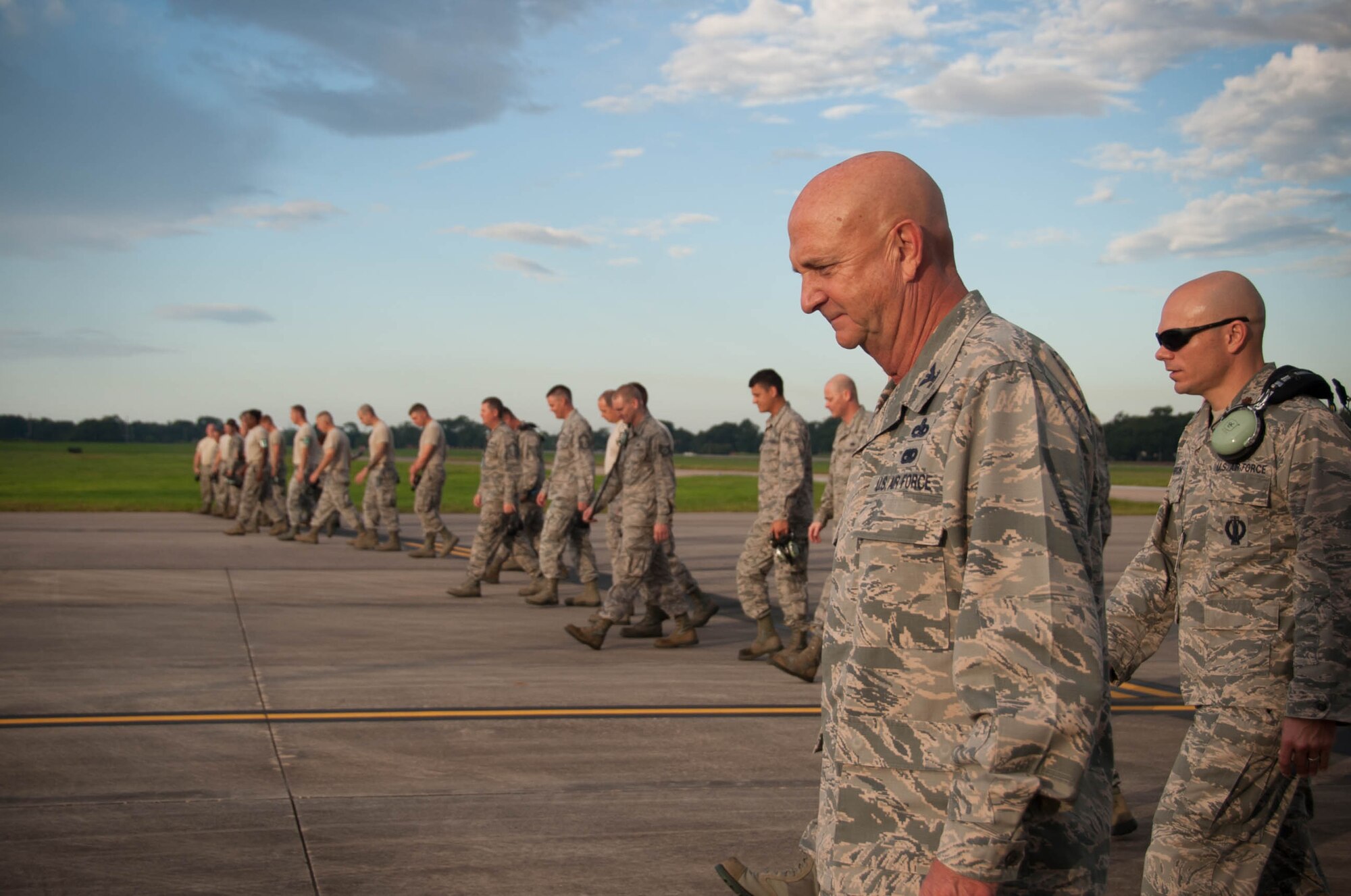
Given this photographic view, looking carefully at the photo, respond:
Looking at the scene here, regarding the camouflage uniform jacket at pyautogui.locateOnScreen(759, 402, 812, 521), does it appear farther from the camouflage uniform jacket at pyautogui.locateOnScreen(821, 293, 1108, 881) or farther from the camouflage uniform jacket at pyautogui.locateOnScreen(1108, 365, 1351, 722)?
the camouflage uniform jacket at pyautogui.locateOnScreen(821, 293, 1108, 881)

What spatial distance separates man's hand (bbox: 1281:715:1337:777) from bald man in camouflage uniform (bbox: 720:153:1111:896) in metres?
1.63

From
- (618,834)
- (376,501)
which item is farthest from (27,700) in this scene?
(376,501)

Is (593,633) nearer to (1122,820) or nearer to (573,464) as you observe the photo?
(573,464)

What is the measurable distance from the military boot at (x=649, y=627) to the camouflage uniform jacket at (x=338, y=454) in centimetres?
1034

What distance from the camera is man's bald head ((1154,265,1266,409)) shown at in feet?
12.6

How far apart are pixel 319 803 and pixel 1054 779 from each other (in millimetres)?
4667

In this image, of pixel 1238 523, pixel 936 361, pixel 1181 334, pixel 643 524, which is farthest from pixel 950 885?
pixel 643 524

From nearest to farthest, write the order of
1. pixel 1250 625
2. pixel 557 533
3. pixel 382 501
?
pixel 1250 625 → pixel 557 533 → pixel 382 501

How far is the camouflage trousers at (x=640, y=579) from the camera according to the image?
1038cm

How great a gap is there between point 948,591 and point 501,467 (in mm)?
13286

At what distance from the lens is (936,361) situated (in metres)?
2.07

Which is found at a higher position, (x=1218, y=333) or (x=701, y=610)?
(x=1218, y=333)

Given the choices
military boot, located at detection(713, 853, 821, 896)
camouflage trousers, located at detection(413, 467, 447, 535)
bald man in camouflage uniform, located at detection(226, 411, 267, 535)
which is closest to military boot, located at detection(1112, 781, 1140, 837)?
military boot, located at detection(713, 853, 821, 896)

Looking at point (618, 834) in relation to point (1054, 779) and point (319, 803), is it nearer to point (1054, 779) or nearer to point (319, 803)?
point (319, 803)
